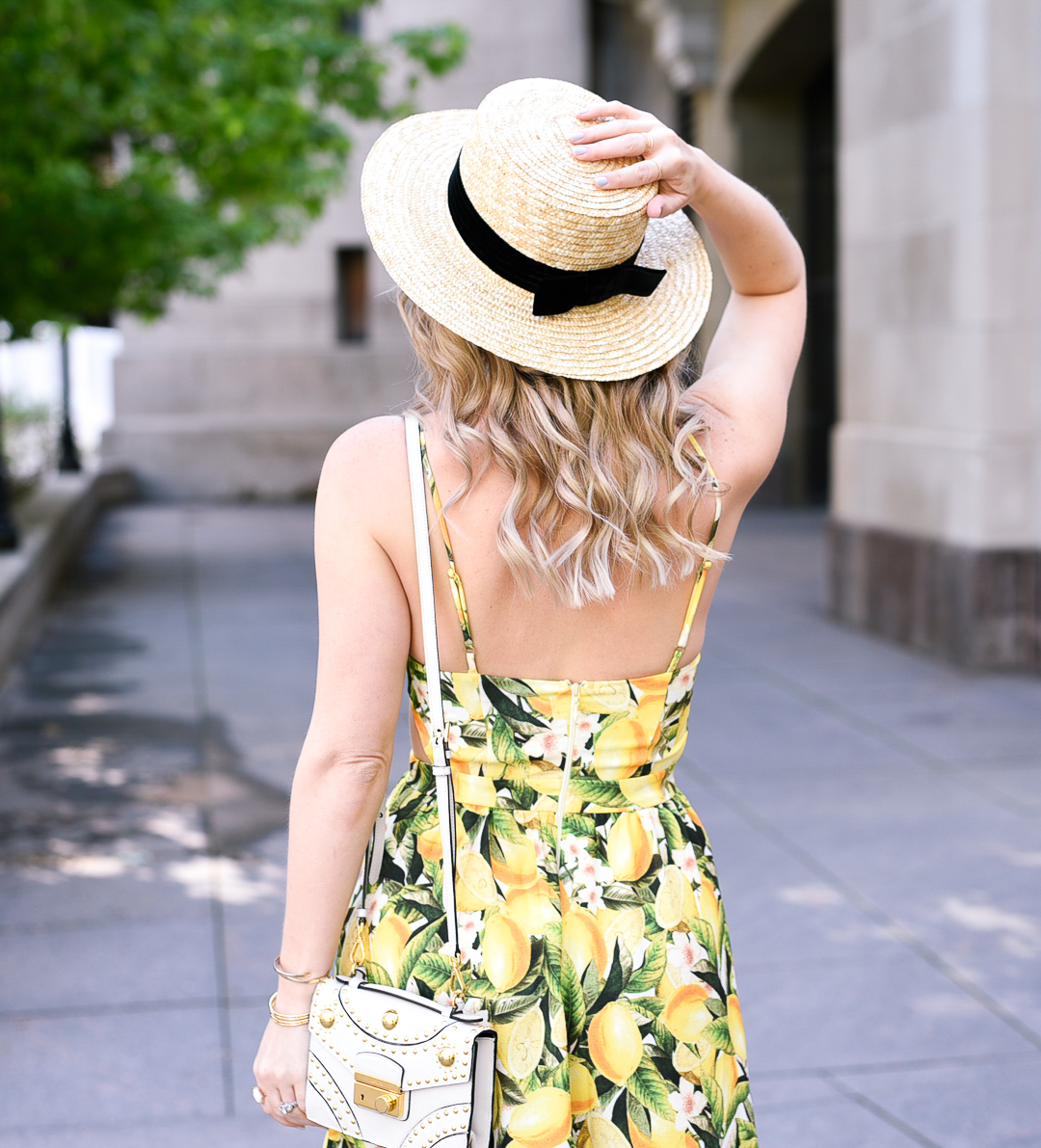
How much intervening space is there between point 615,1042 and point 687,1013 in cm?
11

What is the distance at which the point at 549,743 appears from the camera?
1.93 m

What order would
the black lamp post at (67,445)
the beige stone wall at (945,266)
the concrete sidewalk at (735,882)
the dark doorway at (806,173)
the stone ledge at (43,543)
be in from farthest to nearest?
the black lamp post at (67,445) → the dark doorway at (806,173) → the stone ledge at (43,543) → the beige stone wall at (945,266) → the concrete sidewalk at (735,882)

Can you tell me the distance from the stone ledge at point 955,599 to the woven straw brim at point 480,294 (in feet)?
22.1

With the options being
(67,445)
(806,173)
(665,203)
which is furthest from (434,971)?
(67,445)

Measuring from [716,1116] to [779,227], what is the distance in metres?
1.31

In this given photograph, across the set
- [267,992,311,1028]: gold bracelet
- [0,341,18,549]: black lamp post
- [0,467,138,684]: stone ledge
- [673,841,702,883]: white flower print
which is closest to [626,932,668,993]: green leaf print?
[673,841,702,883]: white flower print

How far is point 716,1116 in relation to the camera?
1998 mm

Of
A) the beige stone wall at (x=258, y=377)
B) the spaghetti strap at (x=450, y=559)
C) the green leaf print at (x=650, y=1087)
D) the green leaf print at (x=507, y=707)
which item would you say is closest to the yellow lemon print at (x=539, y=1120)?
the green leaf print at (x=650, y=1087)

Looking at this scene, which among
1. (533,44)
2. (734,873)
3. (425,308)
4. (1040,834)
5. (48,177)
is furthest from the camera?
(533,44)

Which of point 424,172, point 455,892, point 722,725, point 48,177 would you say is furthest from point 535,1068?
point 48,177

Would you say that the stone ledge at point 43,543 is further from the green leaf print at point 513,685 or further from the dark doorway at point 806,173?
the dark doorway at point 806,173

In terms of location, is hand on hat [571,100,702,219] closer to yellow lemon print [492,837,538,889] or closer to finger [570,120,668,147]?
finger [570,120,668,147]

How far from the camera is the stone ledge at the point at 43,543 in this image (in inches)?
368

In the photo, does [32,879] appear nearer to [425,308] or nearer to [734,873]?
[734,873]
